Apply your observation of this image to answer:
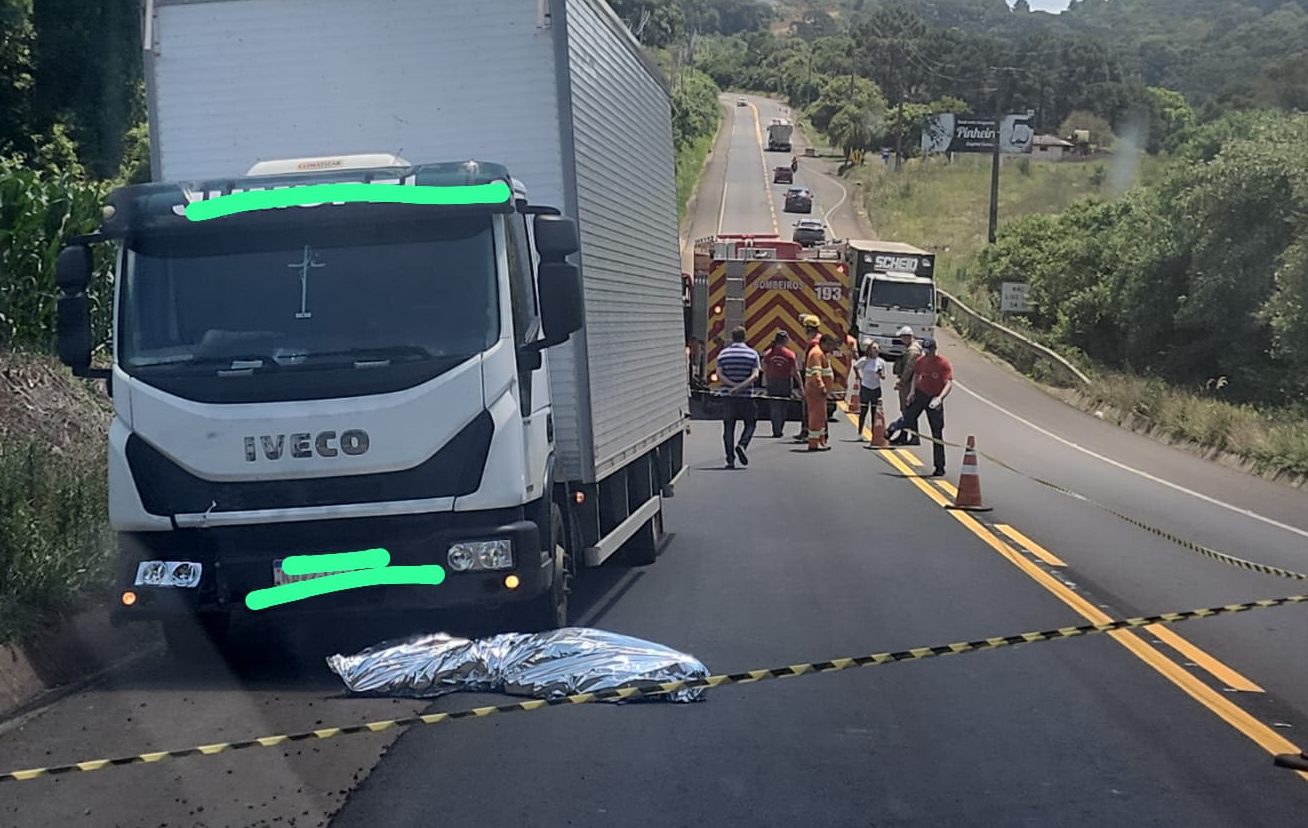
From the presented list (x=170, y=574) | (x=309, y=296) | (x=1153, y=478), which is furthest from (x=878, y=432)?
(x=170, y=574)

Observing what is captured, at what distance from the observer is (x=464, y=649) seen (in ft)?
26.2

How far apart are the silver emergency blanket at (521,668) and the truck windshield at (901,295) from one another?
111 ft

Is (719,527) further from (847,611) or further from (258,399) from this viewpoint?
(258,399)

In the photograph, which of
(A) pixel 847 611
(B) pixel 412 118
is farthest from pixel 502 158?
(A) pixel 847 611

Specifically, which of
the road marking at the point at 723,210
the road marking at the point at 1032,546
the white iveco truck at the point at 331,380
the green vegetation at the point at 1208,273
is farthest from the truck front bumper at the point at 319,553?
the road marking at the point at 723,210

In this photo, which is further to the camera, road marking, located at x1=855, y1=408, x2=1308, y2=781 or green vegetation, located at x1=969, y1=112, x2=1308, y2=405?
green vegetation, located at x1=969, y1=112, x2=1308, y2=405

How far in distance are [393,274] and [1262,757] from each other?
468 cm

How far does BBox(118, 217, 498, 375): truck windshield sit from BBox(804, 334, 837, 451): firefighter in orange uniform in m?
14.3

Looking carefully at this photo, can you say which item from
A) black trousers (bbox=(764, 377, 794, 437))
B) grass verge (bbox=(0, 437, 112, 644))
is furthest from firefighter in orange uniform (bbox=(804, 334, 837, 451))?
grass verge (bbox=(0, 437, 112, 644))

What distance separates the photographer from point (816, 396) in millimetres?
22562

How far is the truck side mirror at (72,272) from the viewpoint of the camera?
7.92 meters

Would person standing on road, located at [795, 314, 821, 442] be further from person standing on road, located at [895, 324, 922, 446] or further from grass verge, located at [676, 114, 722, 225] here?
grass verge, located at [676, 114, 722, 225]

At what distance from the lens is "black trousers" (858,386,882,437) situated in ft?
79.5

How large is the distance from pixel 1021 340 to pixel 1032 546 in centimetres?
3136
